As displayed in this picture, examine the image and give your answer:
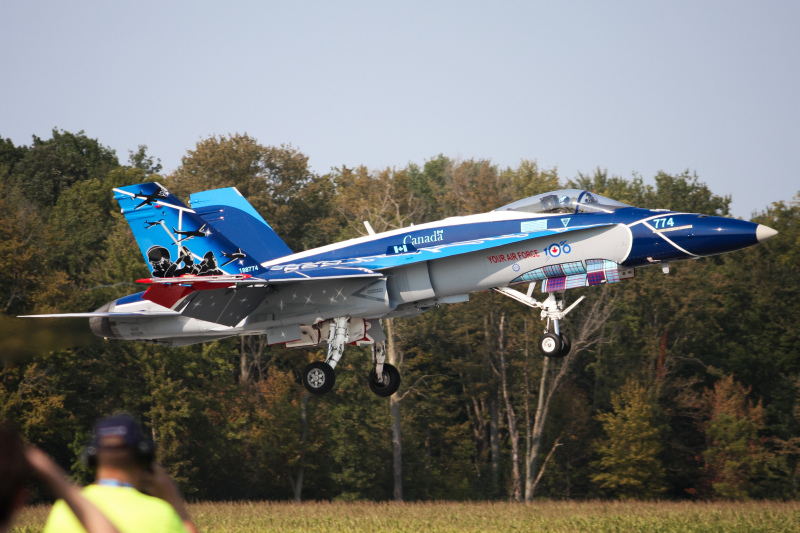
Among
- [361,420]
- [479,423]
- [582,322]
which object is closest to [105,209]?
[361,420]

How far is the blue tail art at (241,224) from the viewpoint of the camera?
22.2m

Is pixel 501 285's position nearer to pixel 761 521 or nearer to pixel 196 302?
pixel 196 302

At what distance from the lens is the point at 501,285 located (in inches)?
746

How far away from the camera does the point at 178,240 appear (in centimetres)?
2008

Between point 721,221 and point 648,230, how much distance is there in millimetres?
1341

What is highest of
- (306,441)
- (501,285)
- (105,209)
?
(105,209)

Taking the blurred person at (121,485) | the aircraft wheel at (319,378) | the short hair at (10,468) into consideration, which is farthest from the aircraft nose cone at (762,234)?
the short hair at (10,468)

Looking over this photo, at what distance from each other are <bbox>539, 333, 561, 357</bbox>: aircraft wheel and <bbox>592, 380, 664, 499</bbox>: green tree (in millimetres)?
30074

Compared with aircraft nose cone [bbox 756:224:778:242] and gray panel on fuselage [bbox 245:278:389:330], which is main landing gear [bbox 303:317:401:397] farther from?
aircraft nose cone [bbox 756:224:778:242]

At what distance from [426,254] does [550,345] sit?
10.6 feet

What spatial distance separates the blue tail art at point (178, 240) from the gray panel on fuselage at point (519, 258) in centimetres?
438

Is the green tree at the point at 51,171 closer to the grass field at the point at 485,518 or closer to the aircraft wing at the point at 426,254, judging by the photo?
the grass field at the point at 485,518

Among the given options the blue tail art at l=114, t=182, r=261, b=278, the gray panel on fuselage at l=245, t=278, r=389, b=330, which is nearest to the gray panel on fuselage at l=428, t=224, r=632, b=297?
the gray panel on fuselage at l=245, t=278, r=389, b=330

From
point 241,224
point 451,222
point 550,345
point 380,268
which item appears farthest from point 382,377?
point 241,224
